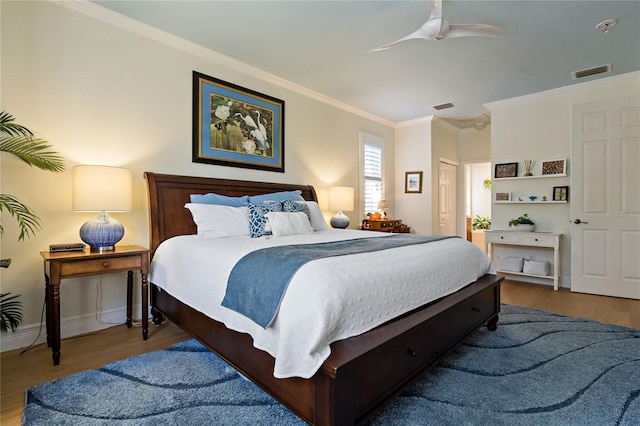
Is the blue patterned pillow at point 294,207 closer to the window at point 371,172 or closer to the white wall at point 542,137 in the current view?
the window at point 371,172

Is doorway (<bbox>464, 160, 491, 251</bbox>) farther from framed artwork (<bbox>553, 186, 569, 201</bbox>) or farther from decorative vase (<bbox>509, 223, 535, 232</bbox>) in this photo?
framed artwork (<bbox>553, 186, 569, 201</bbox>)

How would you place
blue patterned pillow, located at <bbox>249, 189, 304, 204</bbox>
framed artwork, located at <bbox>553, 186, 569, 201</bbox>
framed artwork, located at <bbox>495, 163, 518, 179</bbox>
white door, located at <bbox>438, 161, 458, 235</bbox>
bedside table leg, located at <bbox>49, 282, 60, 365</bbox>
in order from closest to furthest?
bedside table leg, located at <bbox>49, 282, 60, 365</bbox>, blue patterned pillow, located at <bbox>249, 189, 304, 204</bbox>, framed artwork, located at <bbox>553, 186, 569, 201</bbox>, framed artwork, located at <bbox>495, 163, 518, 179</bbox>, white door, located at <bbox>438, 161, 458, 235</bbox>

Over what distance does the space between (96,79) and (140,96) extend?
0.34 m

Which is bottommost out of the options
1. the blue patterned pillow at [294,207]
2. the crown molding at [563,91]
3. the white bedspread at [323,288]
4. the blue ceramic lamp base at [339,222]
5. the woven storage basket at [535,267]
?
the woven storage basket at [535,267]

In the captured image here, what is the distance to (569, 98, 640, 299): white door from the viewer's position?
142 inches

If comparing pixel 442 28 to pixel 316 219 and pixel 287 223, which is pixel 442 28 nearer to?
pixel 287 223

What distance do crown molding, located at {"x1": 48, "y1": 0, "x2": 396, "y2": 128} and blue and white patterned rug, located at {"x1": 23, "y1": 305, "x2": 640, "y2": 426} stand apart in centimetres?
274

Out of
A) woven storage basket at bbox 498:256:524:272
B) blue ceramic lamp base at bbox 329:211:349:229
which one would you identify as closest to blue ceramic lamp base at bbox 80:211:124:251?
blue ceramic lamp base at bbox 329:211:349:229

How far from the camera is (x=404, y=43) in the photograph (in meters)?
3.10

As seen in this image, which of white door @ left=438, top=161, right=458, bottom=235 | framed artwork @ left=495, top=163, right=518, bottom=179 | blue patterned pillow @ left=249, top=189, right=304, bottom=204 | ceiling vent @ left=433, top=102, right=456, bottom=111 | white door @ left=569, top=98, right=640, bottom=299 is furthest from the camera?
white door @ left=438, top=161, right=458, bottom=235

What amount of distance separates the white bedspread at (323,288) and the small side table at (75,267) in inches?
8.7

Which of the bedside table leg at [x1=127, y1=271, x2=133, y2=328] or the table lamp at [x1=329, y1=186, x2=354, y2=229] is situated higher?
the table lamp at [x1=329, y1=186, x2=354, y2=229]

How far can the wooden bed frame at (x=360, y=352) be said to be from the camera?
4.00 ft

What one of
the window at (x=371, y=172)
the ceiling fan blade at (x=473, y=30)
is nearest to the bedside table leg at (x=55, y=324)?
the ceiling fan blade at (x=473, y=30)
